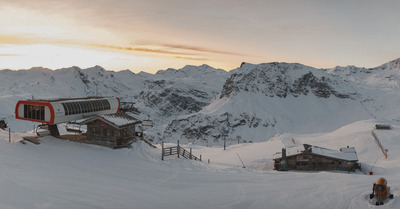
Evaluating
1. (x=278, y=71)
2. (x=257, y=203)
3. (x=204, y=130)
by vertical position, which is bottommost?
(x=204, y=130)

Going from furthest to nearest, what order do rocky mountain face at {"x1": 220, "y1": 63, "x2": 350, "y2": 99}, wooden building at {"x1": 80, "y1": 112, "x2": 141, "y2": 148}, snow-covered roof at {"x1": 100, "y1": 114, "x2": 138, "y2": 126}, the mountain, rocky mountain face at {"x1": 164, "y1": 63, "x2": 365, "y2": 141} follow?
rocky mountain face at {"x1": 220, "y1": 63, "x2": 350, "y2": 99}
rocky mountain face at {"x1": 164, "y1": 63, "x2": 365, "y2": 141}
the mountain
snow-covered roof at {"x1": 100, "y1": 114, "x2": 138, "y2": 126}
wooden building at {"x1": 80, "y1": 112, "x2": 141, "y2": 148}

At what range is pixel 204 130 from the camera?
458 ft

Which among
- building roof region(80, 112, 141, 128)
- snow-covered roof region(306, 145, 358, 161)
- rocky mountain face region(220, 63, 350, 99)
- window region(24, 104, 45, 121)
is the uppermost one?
rocky mountain face region(220, 63, 350, 99)

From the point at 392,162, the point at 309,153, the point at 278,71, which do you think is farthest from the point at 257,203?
the point at 278,71

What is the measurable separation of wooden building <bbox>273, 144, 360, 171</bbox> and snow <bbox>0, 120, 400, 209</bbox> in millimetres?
18140

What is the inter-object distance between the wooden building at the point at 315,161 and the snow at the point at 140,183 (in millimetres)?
18140

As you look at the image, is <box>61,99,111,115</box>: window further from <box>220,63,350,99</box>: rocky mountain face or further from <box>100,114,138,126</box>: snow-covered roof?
<box>220,63,350,99</box>: rocky mountain face

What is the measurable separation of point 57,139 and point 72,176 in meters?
10.8

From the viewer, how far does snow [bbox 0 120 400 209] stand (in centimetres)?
1686

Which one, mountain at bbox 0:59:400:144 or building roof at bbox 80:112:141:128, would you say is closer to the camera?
building roof at bbox 80:112:141:128

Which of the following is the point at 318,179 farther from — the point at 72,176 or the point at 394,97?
the point at 394,97

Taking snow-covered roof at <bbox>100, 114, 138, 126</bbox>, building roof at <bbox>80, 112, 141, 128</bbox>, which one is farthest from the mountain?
building roof at <bbox>80, 112, 141, 128</bbox>

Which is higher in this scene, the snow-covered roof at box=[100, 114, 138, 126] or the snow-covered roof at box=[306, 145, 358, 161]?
the snow-covered roof at box=[100, 114, 138, 126]

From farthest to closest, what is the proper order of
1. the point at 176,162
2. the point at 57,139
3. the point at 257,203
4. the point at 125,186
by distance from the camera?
1. the point at 57,139
2. the point at 176,162
3. the point at 125,186
4. the point at 257,203
